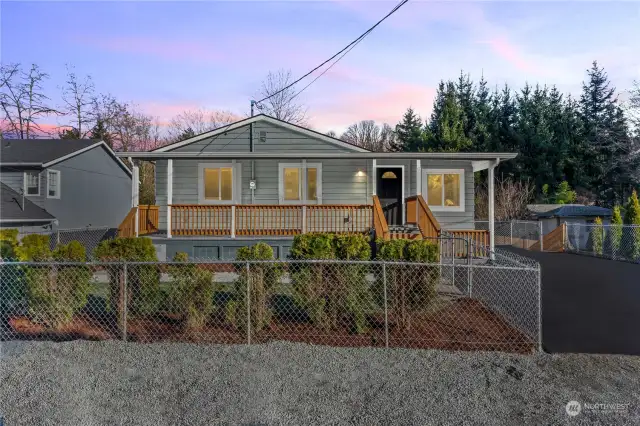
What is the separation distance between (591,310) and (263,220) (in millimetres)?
8185

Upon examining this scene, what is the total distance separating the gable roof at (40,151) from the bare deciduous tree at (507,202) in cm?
2325

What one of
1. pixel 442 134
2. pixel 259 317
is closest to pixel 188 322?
pixel 259 317

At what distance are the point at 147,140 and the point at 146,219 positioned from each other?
1126 inches

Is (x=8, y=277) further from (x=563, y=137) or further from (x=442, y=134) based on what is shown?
(x=563, y=137)

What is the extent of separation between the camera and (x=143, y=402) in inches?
158

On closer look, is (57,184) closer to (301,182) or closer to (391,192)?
(301,182)

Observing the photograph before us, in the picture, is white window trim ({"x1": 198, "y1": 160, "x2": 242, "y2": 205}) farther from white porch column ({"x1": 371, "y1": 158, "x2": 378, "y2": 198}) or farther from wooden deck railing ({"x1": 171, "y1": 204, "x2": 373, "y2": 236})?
white porch column ({"x1": 371, "y1": 158, "x2": 378, "y2": 198})

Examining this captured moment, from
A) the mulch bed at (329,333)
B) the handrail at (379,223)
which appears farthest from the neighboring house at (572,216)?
the mulch bed at (329,333)

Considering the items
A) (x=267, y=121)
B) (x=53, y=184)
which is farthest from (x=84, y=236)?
(x=267, y=121)

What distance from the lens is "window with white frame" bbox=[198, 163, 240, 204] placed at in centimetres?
1462

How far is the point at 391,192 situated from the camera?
16.0 m

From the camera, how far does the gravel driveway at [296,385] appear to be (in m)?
3.76

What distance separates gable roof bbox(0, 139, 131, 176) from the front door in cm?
1102

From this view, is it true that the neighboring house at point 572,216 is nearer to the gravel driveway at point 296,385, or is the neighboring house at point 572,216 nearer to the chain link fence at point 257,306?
the chain link fence at point 257,306
